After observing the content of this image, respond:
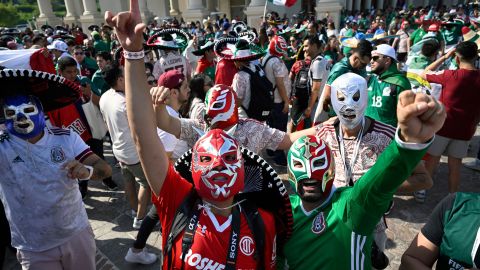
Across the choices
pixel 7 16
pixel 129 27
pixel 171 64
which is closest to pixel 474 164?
pixel 171 64

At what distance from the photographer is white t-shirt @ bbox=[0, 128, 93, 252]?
7.72 ft

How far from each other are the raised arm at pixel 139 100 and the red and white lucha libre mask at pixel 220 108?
107 centimetres

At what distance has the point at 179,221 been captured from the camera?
1.79 m

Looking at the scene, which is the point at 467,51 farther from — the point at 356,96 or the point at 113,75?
the point at 113,75

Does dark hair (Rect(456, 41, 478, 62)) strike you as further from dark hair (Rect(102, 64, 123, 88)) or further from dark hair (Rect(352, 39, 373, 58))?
dark hair (Rect(102, 64, 123, 88))

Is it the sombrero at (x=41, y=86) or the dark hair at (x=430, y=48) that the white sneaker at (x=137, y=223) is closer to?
the sombrero at (x=41, y=86)

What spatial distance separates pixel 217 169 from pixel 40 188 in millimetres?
1485

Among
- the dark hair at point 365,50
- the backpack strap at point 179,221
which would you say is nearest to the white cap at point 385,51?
the dark hair at point 365,50

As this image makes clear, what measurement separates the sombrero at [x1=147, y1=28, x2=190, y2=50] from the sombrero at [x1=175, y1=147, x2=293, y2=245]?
5.03m

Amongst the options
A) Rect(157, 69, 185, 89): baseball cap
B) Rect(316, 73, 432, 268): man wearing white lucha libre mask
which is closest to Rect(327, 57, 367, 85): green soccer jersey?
Rect(316, 73, 432, 268): man wearing white lucha libre mask

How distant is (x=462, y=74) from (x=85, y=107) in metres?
5.21

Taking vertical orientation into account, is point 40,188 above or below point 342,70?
below

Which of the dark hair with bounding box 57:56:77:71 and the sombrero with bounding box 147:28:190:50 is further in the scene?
the sombrero with bounding box 147:28:190:50

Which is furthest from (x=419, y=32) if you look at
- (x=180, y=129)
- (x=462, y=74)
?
(x=180, y=129)
